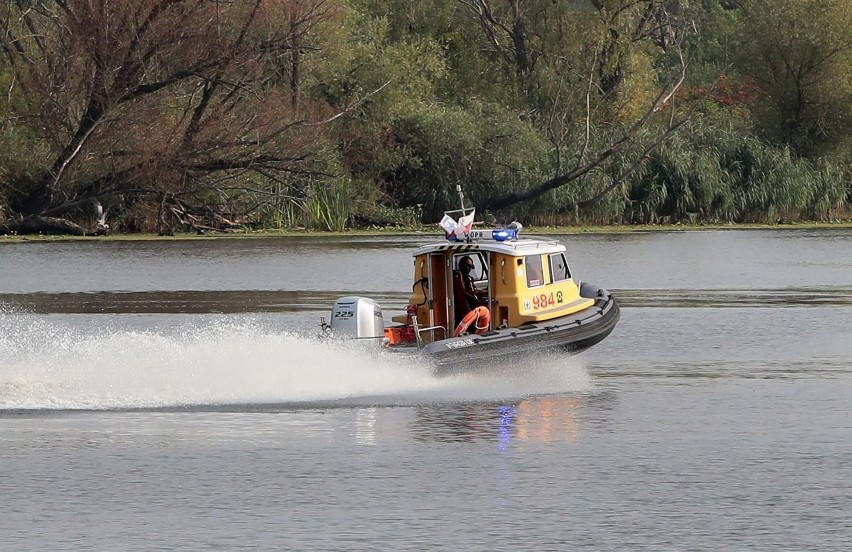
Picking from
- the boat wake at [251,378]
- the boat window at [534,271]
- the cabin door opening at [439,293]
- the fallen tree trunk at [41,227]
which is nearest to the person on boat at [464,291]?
the cabin door opening at [439,293]

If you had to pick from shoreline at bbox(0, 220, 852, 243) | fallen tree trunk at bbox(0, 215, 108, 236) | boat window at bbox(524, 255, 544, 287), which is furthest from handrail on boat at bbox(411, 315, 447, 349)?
fallen tree trunk at bbox(0, 215, 108, 236)

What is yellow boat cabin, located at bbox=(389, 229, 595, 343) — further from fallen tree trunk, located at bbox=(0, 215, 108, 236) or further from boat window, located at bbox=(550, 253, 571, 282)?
fallen tree trunk, located at bbox=(0, 215, 108, 236)

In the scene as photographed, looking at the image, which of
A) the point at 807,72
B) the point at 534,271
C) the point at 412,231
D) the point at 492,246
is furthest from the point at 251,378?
the point at 807,72

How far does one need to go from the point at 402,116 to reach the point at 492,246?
40466mm

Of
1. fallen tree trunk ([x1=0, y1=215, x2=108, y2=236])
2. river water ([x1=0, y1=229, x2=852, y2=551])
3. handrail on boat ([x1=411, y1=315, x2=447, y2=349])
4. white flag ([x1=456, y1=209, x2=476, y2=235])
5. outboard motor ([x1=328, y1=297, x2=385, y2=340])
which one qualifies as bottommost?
river water ([x1=0, y1=229, x2=852, y2=551])

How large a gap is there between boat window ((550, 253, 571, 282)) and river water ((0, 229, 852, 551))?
4.14ft

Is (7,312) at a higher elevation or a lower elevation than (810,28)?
lower

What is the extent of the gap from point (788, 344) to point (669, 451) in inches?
418

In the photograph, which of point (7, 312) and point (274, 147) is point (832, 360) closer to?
point (7, 312)

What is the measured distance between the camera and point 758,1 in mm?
72312

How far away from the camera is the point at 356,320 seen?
1944 cm

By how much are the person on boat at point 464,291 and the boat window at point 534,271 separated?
0.70m

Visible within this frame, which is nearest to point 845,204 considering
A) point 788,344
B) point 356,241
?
point 356,241

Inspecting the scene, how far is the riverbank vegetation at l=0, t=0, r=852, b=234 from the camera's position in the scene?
51.3 metres
